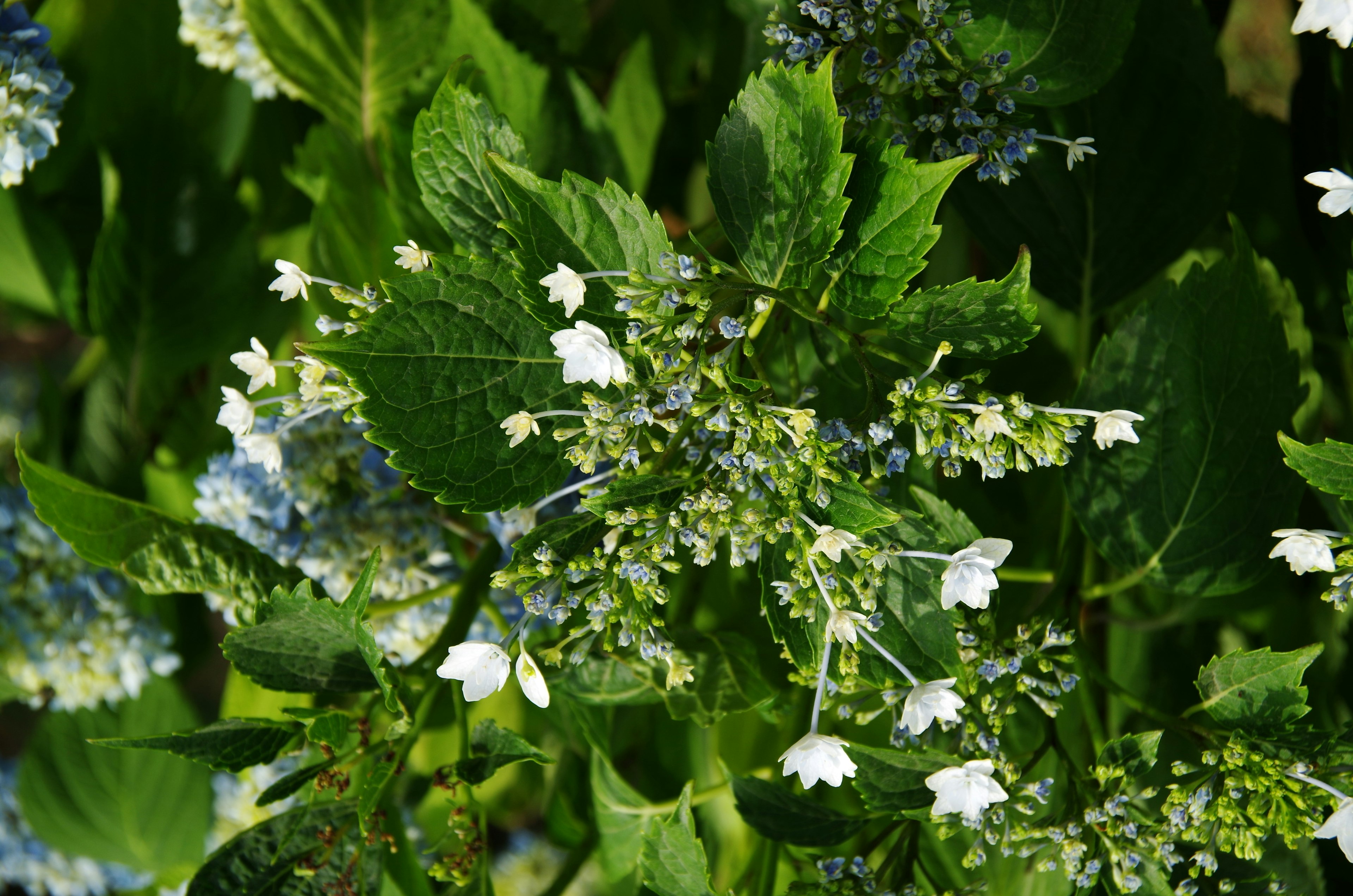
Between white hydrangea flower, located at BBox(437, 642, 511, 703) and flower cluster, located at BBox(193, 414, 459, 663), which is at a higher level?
white hydrangea flower, located at BBox(437, 642, 511, 703)

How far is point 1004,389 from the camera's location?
1088 mm

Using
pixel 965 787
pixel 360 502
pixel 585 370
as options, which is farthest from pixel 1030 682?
pixel 360 502

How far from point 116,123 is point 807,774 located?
Result: 4.21ft

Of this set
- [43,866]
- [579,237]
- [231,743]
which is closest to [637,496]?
[579,237]

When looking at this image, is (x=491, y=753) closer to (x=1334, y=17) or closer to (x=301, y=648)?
(x=301, y=648)

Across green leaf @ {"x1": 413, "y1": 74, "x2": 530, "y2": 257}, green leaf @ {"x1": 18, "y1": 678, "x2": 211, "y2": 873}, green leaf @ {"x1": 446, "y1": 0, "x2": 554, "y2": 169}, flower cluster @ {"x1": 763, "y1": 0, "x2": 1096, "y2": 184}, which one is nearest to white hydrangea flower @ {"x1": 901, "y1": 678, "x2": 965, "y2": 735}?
flower cluster @ {"x1": 763, "y1": 0, "x2": 1096, "y2": 184}

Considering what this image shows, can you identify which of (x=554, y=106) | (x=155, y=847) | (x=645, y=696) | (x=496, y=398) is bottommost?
(x=155, y=847)

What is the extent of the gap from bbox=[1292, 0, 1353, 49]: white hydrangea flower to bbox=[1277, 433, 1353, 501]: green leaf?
0.27 m

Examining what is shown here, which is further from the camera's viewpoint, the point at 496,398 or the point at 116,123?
the point at 116,123

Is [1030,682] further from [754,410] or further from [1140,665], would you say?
[1140,665]

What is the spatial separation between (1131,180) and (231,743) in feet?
3.38

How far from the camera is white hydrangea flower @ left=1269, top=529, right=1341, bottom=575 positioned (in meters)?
0.65

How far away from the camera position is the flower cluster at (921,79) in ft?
2.17

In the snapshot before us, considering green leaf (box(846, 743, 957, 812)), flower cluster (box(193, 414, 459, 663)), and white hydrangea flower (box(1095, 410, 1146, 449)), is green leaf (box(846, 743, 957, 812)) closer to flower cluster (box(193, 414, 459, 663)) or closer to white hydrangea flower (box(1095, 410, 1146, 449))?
white hydrangea flower (box(1095, 410, 1146, 449))
